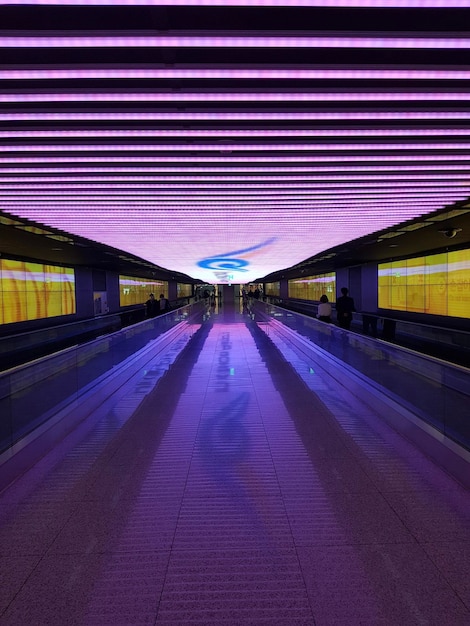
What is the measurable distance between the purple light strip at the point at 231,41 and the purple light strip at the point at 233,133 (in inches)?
60.0

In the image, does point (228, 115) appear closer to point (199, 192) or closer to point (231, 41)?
point (231, 41)

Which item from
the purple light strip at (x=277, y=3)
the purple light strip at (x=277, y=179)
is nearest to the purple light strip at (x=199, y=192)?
the purple light strip at (x=277, y=179)

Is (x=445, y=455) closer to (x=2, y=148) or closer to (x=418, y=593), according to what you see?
(x=418, y=593)

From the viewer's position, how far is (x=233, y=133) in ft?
14.8

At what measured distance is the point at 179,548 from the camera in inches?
112

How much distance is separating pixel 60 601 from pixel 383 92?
4470 millimetres

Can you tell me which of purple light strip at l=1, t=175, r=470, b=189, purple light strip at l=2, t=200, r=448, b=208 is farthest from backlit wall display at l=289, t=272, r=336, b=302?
purple light strip at l=1, t=175, r=470, b=189

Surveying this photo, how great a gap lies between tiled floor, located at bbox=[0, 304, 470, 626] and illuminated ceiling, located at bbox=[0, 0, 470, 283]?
3416 millimetres

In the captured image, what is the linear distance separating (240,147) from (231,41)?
194 cm

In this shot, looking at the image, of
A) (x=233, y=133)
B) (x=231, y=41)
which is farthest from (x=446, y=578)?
(x=233, y=133)

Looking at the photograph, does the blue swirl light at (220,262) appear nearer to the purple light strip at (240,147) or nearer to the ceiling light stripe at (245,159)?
the ceiling light stripe at (245,159)

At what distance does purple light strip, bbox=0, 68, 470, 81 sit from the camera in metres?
3.26

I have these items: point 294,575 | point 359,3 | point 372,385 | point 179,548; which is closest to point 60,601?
point 179,548

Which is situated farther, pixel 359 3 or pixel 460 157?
pixel 460 157
